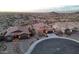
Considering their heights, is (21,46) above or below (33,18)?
below

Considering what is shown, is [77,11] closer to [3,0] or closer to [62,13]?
Answer: [62,13]

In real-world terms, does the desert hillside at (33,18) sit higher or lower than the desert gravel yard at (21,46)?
higher

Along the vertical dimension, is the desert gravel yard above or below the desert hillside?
below

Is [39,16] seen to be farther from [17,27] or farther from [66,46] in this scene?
[66,46]

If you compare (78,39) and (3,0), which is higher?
(3,0)

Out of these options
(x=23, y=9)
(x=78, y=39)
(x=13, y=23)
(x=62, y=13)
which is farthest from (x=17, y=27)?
(x=78, y=39)
